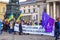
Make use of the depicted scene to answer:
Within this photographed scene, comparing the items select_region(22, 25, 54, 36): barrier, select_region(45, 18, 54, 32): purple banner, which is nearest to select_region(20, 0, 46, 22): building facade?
select_region(22, 25, 54, 36): barrier

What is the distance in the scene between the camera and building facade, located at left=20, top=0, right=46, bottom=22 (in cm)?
8112

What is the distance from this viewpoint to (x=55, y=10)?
7125 centimetres

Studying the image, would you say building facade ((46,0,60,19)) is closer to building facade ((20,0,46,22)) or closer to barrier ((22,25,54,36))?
building facade ((20,0,46,22))

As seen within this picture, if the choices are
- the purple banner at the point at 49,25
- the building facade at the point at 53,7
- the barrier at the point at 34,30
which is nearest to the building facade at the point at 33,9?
the building facade at the point at 53,7

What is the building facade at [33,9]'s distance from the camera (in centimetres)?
8112

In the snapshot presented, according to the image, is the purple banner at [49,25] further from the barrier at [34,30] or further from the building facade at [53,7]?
the building facade at [53,7]

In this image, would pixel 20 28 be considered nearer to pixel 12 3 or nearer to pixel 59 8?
pixel 12 3

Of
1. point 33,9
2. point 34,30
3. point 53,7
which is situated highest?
point 53,7

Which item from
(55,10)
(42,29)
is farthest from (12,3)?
(42,29)

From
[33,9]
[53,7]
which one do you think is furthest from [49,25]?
[33,9]

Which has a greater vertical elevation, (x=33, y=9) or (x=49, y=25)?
(x=33, y=9)

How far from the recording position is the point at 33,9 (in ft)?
295

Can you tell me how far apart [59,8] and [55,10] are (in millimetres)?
2031

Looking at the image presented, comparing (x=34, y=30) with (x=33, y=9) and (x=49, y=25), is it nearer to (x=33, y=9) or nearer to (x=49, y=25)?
(x=49, y=25)
